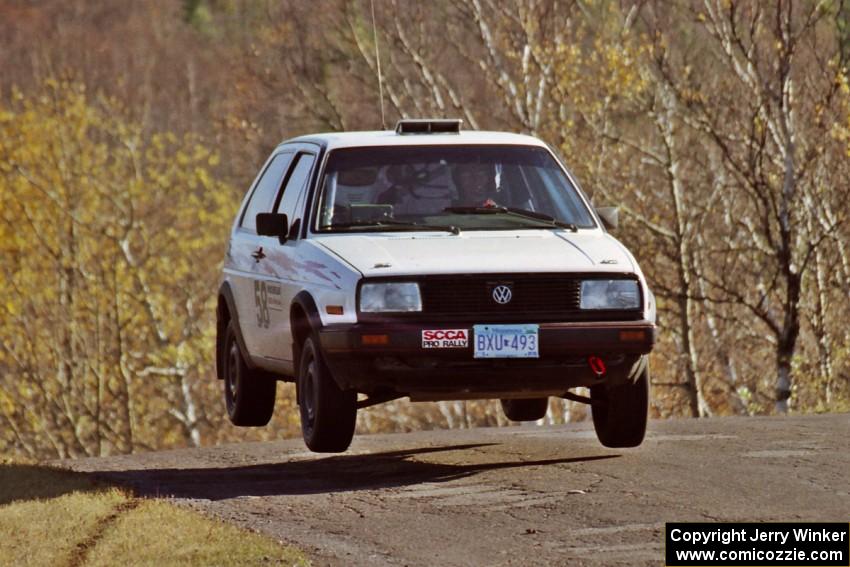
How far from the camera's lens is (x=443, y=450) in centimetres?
1180

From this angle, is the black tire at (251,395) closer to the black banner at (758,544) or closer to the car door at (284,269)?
the car door at (284,269)

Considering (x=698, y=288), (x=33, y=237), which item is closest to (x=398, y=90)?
(x=33, y=237)

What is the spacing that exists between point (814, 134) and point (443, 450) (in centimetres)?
1633

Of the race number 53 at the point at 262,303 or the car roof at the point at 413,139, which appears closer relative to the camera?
the car roof at the point at 413,139

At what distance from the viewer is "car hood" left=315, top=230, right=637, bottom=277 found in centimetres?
954

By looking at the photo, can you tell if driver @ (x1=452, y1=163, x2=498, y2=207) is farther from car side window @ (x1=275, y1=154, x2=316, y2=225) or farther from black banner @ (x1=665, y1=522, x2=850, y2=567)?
black banner @ (x1=665, y1=522, x2=850, y2=567)

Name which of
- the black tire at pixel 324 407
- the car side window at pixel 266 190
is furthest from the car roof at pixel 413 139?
the black tire at pixel 324 407

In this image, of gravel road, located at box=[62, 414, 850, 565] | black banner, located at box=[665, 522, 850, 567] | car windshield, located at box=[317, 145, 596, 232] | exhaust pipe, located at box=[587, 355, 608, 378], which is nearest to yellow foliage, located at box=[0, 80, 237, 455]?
gravel road, located at box=[62, 414, 850, 565]

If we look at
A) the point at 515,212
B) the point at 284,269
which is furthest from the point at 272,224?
the point at 515,212

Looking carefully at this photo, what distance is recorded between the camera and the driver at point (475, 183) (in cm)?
1066

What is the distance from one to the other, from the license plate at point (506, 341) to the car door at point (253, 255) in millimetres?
2121

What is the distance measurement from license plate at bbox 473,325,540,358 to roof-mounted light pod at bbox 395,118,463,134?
6.83 feet

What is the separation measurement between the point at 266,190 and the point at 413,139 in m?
1.60

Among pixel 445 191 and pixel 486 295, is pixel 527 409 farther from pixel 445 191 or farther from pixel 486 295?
pixel 486 295
